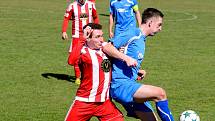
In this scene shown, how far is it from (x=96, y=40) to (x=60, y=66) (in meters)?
9.14

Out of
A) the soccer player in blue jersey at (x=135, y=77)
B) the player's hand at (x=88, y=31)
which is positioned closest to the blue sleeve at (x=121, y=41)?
the soccer player in blue jersey at (x=135, y=77)

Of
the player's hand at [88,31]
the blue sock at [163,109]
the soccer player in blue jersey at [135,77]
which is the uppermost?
the player's hand at [88,31]

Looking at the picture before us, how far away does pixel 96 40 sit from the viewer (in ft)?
27.7

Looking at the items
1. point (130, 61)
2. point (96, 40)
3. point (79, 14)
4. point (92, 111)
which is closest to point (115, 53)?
point (130, 61)

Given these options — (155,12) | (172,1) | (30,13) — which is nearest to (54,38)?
(30,13)

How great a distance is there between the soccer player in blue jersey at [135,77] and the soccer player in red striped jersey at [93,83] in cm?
30

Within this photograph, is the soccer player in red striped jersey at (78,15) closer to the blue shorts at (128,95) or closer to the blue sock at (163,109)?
the blue shorts at (128,95)

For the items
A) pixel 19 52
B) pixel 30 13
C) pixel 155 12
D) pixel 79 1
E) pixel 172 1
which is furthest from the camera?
pixel 172 1

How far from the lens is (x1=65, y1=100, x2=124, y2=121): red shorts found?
8430 mm

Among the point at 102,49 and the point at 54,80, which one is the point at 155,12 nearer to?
the point at 102,49

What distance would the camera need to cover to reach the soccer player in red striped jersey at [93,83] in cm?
843

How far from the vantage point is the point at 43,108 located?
12086mm

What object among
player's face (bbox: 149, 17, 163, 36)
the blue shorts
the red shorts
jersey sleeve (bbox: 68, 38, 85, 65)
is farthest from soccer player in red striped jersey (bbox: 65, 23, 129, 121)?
jersey sleeve (bbox: 68, 38, 85, 65)

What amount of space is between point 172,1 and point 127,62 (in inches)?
1481
